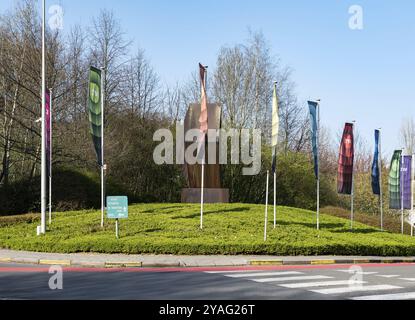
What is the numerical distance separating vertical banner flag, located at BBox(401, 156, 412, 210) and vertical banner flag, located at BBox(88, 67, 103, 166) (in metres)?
19.5

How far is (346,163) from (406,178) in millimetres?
8215

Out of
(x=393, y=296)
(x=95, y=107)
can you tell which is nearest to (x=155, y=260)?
(x=95, y=107)

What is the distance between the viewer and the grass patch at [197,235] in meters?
18.8

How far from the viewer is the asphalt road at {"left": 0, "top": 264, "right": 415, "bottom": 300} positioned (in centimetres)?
1014

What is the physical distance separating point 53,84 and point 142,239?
2046 cm

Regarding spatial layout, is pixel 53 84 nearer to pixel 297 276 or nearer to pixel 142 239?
pixel 142 239

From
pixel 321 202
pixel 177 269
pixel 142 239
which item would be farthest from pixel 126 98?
pixel 177 269

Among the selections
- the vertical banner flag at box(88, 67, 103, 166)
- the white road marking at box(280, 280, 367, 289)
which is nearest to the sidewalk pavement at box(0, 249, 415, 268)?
the white road marking at box(280, 280, 367, 289)

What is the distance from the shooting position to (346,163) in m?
25.9

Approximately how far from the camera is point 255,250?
19.0 m

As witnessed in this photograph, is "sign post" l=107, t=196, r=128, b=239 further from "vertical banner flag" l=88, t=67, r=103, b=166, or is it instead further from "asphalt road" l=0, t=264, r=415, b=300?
"asphalt road" l=0, t=264, r=415, b=300

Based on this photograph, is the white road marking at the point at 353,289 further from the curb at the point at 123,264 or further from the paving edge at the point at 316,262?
the curb at the point at 123,264
